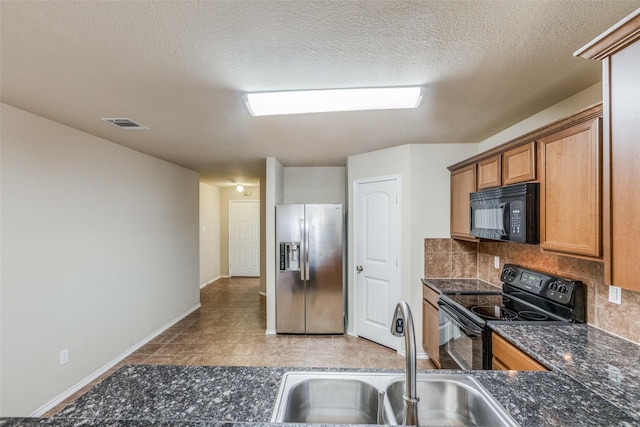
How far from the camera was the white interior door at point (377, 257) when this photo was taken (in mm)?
3297

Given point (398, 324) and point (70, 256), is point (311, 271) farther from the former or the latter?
point (398, 324)

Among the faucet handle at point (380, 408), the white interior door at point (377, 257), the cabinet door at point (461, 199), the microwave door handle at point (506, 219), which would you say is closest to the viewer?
the faucet handle at point (380, 408)

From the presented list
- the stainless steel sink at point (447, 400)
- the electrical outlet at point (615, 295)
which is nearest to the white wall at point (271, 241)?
the stainless steel sink at point (447, 400)

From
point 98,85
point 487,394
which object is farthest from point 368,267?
point 98,85

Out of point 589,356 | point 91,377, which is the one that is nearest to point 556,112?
point 589,356

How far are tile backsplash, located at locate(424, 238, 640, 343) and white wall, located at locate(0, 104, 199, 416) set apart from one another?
11.4ft

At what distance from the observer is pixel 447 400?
1.09 metres

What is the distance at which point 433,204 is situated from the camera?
3164 millimetres

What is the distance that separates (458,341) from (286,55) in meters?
2.36

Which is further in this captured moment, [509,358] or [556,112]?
[556,112]

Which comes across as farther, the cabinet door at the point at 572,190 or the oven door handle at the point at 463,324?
the oven door handle at the point at 463,324

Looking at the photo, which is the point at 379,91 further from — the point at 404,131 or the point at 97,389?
the point at 97,389

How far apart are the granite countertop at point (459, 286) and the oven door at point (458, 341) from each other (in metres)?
0.20

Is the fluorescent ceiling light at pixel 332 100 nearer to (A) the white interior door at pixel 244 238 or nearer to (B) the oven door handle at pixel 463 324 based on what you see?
(B) the oven door handle at pixel 463 324
